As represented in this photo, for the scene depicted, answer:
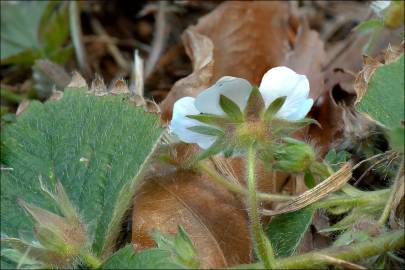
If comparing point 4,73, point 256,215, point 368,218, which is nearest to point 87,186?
point 256,215

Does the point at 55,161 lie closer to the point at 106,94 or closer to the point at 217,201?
the point at 106,94

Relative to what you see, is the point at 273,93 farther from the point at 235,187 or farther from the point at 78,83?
the point at 78,83

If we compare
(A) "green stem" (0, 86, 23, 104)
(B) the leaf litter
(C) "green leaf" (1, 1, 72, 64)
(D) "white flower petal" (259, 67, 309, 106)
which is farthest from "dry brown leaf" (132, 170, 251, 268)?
(C) "green leaf" (1, 1, 72, 64)

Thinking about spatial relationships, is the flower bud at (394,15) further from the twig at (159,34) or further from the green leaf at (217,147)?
the twig at (159,34)

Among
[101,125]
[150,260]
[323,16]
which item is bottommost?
[150,260]

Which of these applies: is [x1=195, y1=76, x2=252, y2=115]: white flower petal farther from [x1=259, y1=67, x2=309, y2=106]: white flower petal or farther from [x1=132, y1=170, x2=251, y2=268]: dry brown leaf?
[x1=132, y1=170, x2=251, y2=268]: dry brown leaf

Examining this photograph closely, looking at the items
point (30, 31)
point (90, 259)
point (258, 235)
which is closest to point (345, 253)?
point (258, 235)

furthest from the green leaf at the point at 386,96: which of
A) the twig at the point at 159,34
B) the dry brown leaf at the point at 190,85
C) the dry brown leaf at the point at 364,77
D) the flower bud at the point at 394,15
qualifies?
the twig at the point at 159,34
